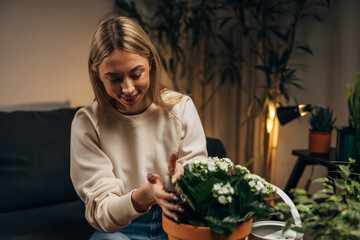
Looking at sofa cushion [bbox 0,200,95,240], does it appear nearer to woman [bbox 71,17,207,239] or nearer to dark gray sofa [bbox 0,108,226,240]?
dark gray sofa [bbox 0,108,226,240]

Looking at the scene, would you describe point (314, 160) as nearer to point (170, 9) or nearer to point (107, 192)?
point (107, 192)

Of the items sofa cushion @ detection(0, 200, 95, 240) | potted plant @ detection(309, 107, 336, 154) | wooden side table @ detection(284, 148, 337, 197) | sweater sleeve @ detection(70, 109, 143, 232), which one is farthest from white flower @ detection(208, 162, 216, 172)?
potted plant @ detection(309, 107, 336, 154)

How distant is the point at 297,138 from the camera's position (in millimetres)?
2566

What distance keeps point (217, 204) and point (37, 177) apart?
4.14 ft

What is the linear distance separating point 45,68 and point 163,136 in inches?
51.2

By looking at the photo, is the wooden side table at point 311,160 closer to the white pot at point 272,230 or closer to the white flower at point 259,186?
the white pot at point 272,230

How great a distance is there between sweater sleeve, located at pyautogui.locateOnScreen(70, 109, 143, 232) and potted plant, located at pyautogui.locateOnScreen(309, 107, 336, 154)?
128 centimetres

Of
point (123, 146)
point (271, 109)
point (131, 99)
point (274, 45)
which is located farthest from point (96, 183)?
point (274, 45)

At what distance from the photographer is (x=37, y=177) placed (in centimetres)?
165

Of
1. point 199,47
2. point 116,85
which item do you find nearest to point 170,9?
point 199,47

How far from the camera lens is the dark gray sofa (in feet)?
5.02

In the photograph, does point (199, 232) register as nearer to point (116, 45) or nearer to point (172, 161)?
point (172, 161)

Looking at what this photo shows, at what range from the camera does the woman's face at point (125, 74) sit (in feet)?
3.26

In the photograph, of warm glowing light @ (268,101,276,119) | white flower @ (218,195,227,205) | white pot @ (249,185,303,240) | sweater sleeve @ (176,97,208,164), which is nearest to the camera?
white flower @ (218,195,227,205)
